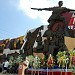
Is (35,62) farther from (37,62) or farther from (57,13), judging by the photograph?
(57,13)

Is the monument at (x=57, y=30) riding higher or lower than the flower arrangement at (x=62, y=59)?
higher

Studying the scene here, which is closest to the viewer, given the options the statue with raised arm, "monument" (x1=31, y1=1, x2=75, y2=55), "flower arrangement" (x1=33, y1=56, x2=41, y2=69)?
"flower arrangement" (x1=33, y1=56, x2=41, y2=69)

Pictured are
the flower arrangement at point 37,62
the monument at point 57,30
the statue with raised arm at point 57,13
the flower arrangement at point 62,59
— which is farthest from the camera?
the statue with raised arm at point 57,13

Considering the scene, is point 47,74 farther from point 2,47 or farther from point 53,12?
point 2,47

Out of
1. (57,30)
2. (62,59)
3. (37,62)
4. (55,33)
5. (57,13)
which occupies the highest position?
(57,13)

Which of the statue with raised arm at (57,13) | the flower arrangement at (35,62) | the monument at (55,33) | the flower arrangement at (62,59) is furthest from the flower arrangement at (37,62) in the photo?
the statue with raised arm at (57,13)

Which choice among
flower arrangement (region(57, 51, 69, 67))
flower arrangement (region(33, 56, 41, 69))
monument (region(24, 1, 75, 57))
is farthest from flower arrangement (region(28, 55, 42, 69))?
flower arrangement (region(57, 51, 69, 67))

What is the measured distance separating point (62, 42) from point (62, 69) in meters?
5.92

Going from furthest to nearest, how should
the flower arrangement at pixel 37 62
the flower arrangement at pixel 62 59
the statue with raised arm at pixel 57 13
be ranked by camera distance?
the statue with raised arm at pixel 57 13 → the flower arrangement at pixel 37 62 → the flower arrangement at pixel 62 59

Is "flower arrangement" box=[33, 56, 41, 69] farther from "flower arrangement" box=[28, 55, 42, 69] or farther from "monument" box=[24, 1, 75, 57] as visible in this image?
"monument" box=[24, 1, 75, 57]

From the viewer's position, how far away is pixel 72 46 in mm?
35031

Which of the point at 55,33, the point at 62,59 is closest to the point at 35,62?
the point at 62,59

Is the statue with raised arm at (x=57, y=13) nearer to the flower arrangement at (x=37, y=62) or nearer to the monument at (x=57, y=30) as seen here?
the monument at (x=57, y=30)

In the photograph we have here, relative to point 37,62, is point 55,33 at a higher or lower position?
higher
